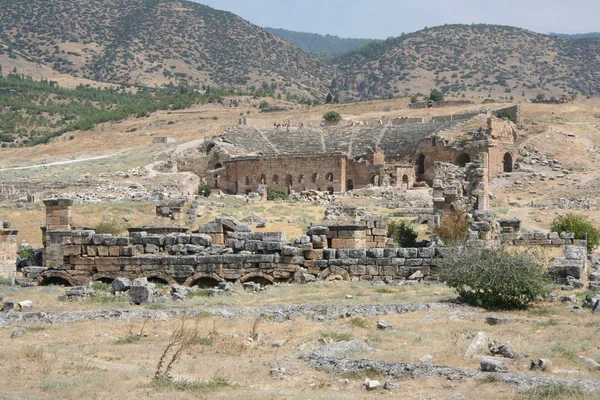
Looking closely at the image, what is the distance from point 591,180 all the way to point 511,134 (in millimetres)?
8993

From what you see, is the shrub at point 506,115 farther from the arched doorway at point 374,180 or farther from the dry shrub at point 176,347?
the dry shrub at point 176,347

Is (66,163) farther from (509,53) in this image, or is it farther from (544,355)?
(509,53)

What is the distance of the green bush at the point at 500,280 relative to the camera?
12.4 meters

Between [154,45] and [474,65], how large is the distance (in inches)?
2218

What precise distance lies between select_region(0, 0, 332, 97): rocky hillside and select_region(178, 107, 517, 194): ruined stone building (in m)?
73.4

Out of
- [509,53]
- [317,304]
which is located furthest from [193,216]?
[509,53]

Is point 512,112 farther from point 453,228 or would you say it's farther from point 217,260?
point 217,260

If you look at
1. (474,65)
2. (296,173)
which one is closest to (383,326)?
(296,173)

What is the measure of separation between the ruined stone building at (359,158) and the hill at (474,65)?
68.0 meters

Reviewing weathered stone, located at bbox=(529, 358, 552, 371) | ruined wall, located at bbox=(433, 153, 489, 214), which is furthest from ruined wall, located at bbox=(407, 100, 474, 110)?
weathered stone, located at bbox=(529, 358, 552, 371)

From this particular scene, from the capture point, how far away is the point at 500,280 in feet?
40.8

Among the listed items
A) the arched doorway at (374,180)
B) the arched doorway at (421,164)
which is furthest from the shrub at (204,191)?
the arched doorway at (421,164)

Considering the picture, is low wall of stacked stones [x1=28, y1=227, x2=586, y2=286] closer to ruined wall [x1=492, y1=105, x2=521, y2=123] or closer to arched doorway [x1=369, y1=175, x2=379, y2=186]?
arched doorway [x1=369, y1=175, x2=379, y2=186]

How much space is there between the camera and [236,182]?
56.8 metres
